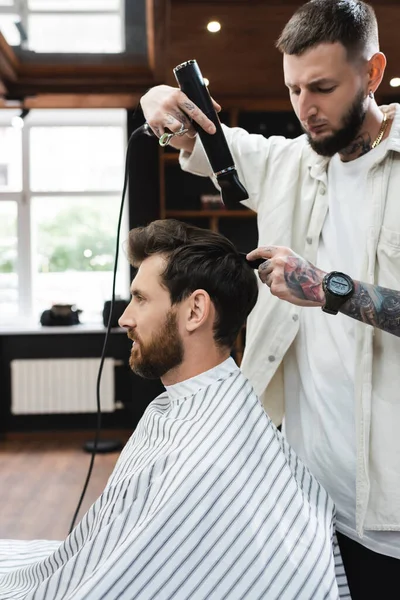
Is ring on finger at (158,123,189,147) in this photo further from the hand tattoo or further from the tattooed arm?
the tattooed arm

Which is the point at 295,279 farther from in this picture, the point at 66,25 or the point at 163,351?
the point at 66,25

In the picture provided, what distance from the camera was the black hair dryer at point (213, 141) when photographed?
1.27 m

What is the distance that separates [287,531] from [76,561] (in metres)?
0.39

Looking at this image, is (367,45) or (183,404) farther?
(183,404)

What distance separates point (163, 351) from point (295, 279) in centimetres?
37

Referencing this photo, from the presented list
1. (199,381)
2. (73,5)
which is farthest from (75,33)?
(199,381)

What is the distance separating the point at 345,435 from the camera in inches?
52.2

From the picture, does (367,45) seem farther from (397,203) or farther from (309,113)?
(397,203)

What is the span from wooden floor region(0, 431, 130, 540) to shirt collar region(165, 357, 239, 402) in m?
2.27

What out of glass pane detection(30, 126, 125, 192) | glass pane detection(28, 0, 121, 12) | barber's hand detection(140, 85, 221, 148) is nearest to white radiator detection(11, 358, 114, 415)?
glass pane detection(30, 126, 125, 192)

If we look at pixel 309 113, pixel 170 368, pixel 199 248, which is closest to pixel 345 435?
pixel 170 368

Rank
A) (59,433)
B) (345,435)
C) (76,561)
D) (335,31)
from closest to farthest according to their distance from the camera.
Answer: (76,561)
(335,31)
(345,435)
(59,433)

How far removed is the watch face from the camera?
1.15m

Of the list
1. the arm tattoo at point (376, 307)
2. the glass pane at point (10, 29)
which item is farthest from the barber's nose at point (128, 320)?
the glass pane at point (10, 29)
